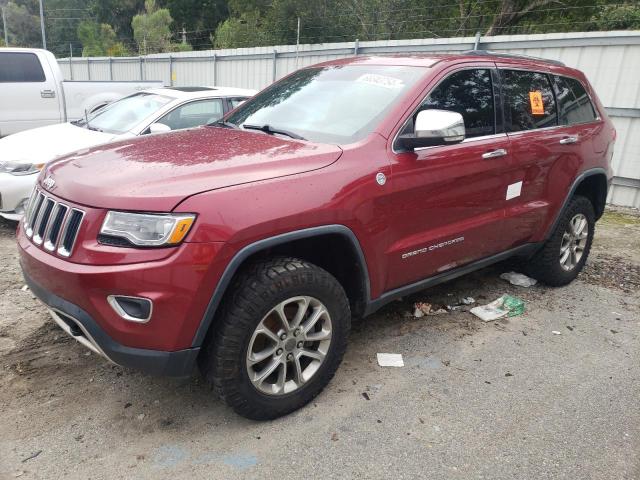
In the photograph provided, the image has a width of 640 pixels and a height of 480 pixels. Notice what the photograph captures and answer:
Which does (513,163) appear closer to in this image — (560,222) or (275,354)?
(560,222)

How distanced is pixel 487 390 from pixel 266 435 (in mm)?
1326

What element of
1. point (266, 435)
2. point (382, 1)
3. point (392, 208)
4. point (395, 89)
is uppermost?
point (382, 1)

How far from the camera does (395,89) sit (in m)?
3.17

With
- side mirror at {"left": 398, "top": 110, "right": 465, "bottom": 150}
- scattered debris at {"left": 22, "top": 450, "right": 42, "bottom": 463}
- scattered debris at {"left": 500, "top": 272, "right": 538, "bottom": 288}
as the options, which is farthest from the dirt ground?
side mirror at {"left": 398, "top": 110, "right": 465, "bottom": 150}

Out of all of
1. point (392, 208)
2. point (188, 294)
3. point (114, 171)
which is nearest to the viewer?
point (188, 294)

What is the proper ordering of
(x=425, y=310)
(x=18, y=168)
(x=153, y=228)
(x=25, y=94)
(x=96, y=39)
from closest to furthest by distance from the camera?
1. (x=153, y=228)
2. (x=425, y=310)
3. (x=18, y=168)
4. (x=25, y=94)
5. (x=96, y=39)

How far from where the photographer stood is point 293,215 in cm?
248

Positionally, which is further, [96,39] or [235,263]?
[96,39]

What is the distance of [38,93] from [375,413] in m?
8.07

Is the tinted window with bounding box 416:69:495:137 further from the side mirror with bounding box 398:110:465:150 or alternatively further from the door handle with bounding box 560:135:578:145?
the door handle with bounding box 560:135:578:145

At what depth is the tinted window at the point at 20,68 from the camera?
8258 millimetres

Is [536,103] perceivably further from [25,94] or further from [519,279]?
[25,94]

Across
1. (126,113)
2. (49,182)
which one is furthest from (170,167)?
(126,113)

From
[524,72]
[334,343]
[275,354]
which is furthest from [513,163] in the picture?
[275,354]
